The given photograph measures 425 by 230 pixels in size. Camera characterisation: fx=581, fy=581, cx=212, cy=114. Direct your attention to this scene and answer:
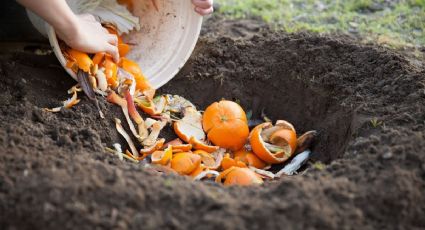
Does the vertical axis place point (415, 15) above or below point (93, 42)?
above

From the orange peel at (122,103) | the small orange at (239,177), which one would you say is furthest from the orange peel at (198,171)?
the orange peel at (122,103)

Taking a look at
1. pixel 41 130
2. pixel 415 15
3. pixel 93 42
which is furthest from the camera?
pixel 415 15

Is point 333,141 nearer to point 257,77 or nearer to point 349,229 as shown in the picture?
point 257,77

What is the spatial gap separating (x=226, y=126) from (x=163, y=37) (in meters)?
0.82

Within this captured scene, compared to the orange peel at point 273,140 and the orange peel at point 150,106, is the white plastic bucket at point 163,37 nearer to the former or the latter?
the orange peel at point 150,106

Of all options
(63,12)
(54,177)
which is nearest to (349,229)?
(54,177)

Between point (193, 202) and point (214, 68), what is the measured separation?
5.76 ft

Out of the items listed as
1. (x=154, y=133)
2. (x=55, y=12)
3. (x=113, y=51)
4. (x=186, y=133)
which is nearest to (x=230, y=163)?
(x=186, y=133)

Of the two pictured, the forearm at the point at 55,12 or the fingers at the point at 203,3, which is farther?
the fingers at the point at 203,3

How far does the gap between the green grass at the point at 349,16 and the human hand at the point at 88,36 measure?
1759 millimetres

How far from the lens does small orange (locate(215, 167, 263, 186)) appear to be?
2.93m

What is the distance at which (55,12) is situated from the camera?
9.50 feet

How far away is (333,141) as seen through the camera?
330cm

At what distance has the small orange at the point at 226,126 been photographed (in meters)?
3.37
